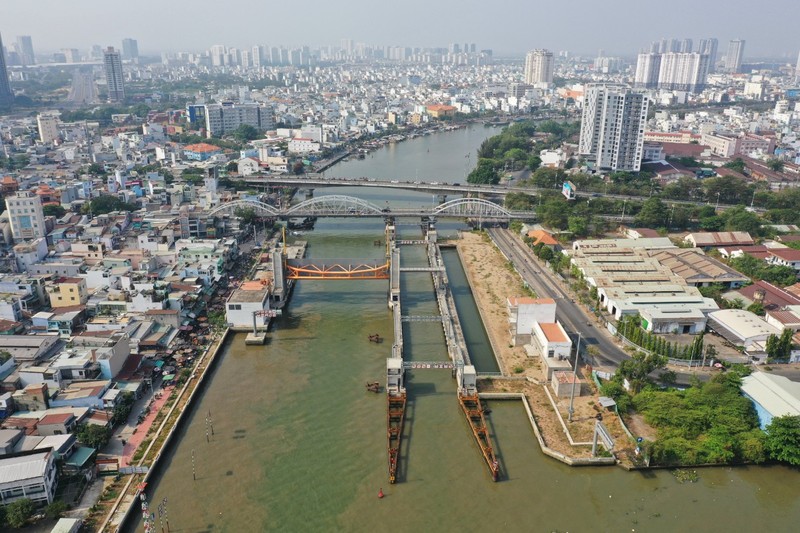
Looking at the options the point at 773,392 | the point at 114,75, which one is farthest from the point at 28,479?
the point at 114,75

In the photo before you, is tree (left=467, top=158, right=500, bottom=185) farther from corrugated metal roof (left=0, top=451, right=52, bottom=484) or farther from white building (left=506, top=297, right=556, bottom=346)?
corrugated metal roof (left=0, top=451, right=52, bottom=484)

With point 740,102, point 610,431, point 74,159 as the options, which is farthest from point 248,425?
point 740,102

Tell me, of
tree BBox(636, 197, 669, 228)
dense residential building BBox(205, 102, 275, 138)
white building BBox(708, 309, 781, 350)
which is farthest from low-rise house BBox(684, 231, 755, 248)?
dense residential building BBox(205, 102, 275, 138)

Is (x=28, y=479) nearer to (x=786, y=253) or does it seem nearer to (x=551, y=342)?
(x=551, y=342)

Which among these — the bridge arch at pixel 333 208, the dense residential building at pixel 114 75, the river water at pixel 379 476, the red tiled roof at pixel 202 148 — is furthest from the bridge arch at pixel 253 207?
the dense residential building at pixel 114 75

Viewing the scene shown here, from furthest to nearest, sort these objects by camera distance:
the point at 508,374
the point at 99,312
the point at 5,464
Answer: the point at 99,312, the point at 508,374, the point at 5,464

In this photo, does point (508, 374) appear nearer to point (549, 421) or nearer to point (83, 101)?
point (549, 421)
